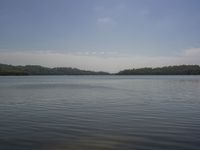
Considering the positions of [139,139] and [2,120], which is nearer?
[139,139]

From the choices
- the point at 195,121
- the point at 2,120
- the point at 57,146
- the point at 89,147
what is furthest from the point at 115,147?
the point at 2,120

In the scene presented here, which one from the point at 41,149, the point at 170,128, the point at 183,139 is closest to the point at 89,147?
the point at 41,149

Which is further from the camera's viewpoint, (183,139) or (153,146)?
(183,139)

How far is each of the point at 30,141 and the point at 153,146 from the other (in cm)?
556

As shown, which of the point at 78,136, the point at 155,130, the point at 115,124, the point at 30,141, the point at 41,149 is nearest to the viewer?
the point at 41,149

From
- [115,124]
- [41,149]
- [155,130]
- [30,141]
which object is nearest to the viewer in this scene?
[41,149]

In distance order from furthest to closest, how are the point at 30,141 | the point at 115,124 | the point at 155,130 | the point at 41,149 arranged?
1. the point at 115,124
2. the point at 155,130
3. the point at 30,141
4. the point at 41,149

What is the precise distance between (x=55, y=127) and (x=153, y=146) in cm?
649

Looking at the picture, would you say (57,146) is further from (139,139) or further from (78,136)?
(139,139)

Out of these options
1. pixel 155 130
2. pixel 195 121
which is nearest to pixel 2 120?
pixel 155 130

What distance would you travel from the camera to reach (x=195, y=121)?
704 inches

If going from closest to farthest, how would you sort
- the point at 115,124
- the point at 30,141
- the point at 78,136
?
the point at 30,141
the point at 78,136
the point at 115,124

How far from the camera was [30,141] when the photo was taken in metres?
12.6

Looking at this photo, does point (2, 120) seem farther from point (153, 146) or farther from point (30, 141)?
point (153, 146)
